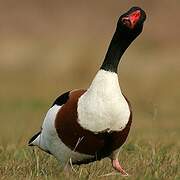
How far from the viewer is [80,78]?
1848 cm

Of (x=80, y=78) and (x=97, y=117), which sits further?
(x=80, y=78)

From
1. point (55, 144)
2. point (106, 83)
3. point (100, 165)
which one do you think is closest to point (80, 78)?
point (100, 165)

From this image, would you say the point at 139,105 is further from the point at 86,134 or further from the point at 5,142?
the point at 86,134

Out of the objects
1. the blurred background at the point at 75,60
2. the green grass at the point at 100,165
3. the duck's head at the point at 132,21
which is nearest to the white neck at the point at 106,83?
the duck's head at the point at 132,21

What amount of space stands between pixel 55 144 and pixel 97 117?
486 mm

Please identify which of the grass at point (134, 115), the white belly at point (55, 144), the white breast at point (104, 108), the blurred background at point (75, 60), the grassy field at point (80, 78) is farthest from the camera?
the blurred background at point (75, 60)

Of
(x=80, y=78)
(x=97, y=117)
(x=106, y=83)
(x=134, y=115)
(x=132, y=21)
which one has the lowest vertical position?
(x=80, y=78)

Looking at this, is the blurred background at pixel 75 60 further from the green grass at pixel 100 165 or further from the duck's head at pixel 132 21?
the duck's head at pixel 132 21

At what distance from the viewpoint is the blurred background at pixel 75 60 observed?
1371 centimetres

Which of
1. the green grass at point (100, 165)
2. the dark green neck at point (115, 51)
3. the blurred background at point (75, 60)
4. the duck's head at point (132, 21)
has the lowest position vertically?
the blurred background at point (75, 60)

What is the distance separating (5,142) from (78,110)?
2.82m

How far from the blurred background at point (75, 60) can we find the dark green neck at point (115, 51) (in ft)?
6.59

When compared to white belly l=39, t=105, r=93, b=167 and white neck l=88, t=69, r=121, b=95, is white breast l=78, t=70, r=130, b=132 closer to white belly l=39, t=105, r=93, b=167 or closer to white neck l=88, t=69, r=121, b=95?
white neck l=88, t=69, r=121, b=95

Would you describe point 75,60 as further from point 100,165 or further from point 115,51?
point 115,51
